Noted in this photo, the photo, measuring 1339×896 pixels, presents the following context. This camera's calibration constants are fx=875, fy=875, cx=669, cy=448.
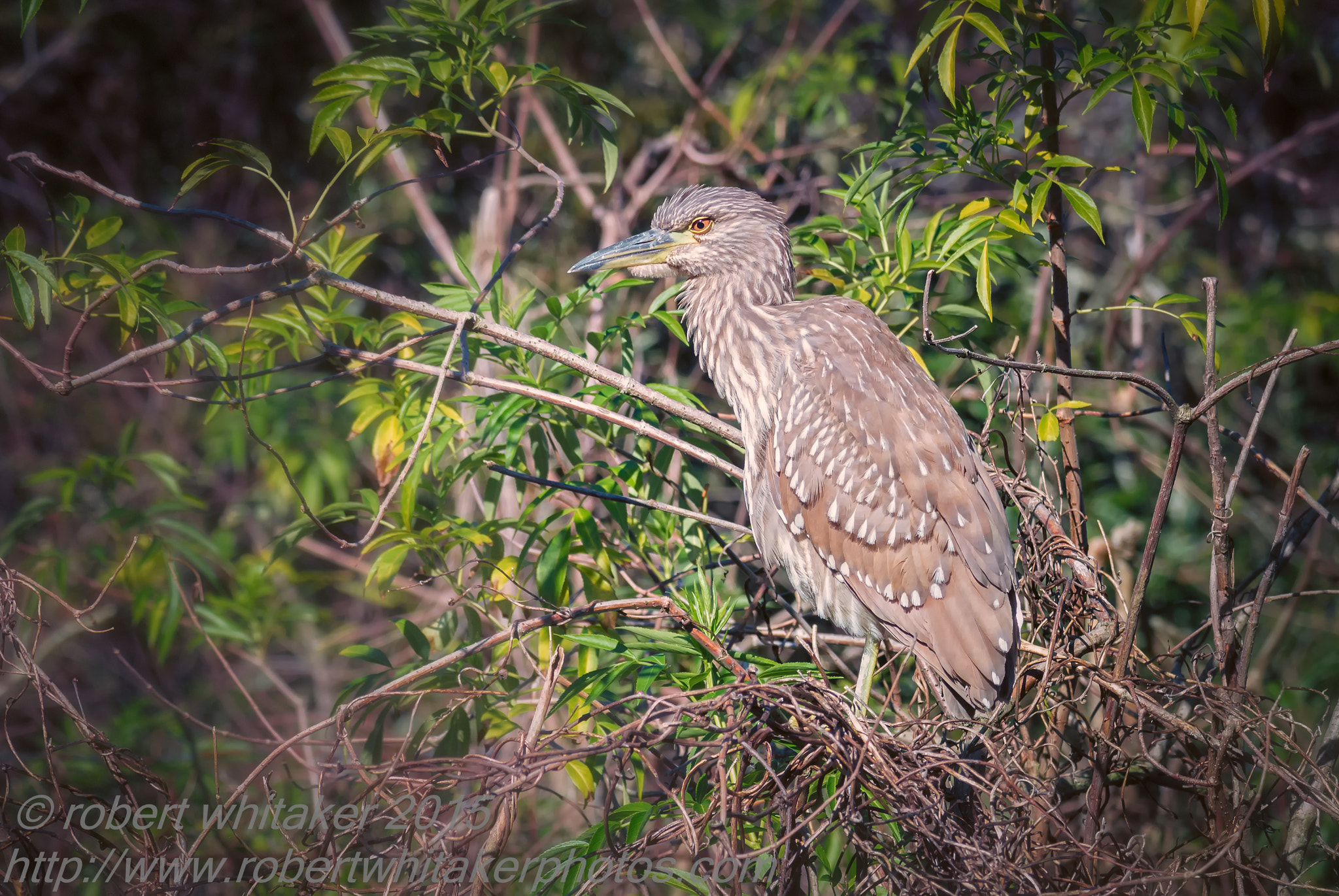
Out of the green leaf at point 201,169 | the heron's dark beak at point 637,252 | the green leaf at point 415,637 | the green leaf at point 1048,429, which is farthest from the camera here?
the heron's dark beak at point 637,252

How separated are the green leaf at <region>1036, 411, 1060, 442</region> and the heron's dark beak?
1456mm

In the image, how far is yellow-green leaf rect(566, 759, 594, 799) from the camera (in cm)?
249

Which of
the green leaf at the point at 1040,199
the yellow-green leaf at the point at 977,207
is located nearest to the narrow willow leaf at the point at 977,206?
the yellow-green leaf at the point at 977,207

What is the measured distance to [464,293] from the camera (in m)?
2.85

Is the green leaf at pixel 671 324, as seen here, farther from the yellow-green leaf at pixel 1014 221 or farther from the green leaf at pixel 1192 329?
the green leaf at pixel 1192 329

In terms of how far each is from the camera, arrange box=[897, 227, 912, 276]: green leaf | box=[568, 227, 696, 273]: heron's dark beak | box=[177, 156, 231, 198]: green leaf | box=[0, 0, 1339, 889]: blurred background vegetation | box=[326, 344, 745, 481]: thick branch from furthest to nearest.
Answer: box=[0, 0, 1339, 889]: blurred background vegetation → box=[568, 227, 696, 273]: heron's dark beak → box=[897, 227, 912, 276]: green leaf → box=[326, 344, 745, 481]: thick branch → box=[177, 156, 231, 198]: green leaf

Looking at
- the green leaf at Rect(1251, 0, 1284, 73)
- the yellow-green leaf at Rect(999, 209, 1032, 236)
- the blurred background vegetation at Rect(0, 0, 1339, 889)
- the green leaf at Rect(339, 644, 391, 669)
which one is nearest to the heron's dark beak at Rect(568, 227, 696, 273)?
the blurred background vegetation at Rect(0, 0, 1339, 889)

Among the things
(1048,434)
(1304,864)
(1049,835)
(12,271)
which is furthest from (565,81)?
(1304,864)

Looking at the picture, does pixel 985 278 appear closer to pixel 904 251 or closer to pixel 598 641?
pixel 904 251

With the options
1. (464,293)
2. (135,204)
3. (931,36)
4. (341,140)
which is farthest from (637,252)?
(135,204)

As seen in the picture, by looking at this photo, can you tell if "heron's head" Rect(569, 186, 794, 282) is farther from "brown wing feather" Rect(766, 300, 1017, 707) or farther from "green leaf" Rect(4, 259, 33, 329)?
"green leaf" Rect(4, 259, 33, 329)

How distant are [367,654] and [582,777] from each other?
817 mm

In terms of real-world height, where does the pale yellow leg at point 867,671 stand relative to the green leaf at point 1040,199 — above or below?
below

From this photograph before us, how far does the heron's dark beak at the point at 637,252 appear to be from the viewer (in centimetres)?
316
